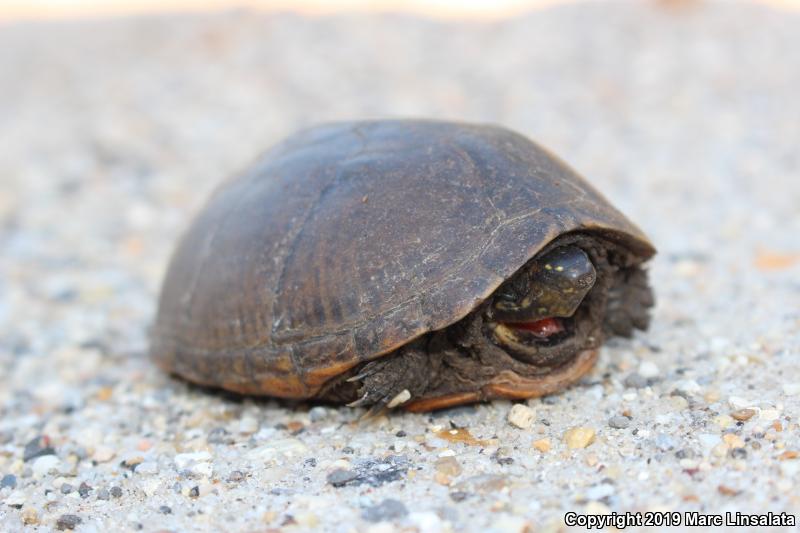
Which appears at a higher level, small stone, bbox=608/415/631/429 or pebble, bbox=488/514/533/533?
small stone, bbox=608/415/631/429

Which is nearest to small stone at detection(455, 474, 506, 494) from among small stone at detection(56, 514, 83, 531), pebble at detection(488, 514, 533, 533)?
pebble at detection(488, 514, 533, 533)

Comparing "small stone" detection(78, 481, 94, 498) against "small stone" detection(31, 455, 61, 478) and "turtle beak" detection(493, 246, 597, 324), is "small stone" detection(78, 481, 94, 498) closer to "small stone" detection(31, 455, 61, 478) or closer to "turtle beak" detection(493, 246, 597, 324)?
"small stone" detection(31, 455, 61, 478)

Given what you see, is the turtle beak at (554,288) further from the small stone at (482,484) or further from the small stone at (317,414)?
the small stone at (317,414)

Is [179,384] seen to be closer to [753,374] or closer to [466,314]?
[466,314]

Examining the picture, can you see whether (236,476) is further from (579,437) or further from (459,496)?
(579,437)

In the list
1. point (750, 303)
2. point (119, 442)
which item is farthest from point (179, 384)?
point (750, 303)
